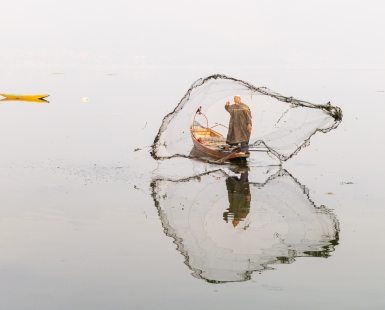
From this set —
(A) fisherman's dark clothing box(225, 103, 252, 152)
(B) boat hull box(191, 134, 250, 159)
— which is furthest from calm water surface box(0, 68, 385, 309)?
(A) fisherman's dark clothing box(225, 103, 252, 152)

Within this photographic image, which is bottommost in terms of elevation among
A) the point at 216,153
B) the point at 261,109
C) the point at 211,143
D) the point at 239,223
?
the point at 239,223

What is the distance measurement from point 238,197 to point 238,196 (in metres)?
0.11

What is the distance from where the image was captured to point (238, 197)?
51.4ft

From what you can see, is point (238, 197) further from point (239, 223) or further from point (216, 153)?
point (216, 153)

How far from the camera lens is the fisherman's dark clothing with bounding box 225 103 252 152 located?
755 inches

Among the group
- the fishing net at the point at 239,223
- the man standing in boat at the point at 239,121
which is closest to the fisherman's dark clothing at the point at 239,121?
the man standing in boat at the point at 239,121

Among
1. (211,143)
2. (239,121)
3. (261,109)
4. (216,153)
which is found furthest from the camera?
(261,109)

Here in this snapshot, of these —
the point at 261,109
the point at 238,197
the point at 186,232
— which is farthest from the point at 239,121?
the point at 186,232

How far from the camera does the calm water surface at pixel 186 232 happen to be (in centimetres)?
933

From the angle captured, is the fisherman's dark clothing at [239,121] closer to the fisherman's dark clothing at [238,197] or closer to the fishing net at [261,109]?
the fishing net at [261,109]

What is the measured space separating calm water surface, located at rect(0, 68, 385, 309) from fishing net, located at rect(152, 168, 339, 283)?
0.04 metres

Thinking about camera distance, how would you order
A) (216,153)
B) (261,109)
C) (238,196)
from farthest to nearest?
1. (261,109)
2. (216,153)
3. (238,196)

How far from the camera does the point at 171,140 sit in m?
21.7

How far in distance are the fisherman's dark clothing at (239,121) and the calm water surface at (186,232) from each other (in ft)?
3.69
